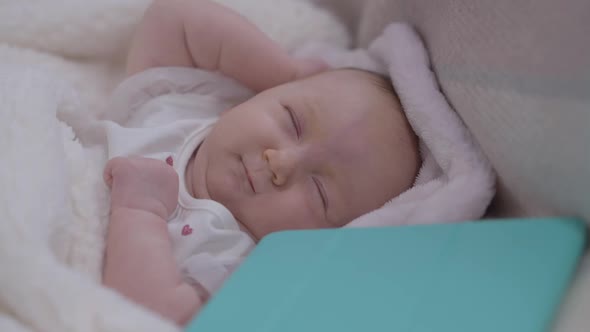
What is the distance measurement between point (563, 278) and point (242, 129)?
525 mm

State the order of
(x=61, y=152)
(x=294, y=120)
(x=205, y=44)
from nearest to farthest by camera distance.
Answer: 1. (x=61, y=152)
2. (x=294, y=120)
3. (x=205, y=44)

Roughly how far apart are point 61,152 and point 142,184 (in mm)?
125

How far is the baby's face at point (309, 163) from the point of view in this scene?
97 cm

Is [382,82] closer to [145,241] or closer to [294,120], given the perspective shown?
[294,120]

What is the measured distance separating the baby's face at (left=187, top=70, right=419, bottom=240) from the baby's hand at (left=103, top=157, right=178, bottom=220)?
3.4 inches

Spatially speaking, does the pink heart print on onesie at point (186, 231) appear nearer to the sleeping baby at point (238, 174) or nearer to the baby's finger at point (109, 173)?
the sleeping baby at point (238, 174)

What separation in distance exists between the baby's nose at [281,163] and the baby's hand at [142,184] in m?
0.15

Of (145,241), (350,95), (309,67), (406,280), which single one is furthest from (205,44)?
(406,280)

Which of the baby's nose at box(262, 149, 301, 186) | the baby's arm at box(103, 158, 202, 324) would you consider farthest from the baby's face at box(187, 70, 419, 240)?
the baby's arm at box(103, 158, 202, 324)

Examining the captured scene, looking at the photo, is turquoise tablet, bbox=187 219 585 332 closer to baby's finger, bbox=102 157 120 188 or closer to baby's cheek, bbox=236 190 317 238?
baby's cheek, bbox=236 190 317 238

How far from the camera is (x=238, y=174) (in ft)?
3.26

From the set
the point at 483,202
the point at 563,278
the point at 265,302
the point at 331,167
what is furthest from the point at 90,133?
the point at 563,278

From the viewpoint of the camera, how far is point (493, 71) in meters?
0.86

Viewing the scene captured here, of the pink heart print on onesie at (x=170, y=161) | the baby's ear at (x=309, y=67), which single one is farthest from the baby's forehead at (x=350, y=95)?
the pink heart print on onesie at (x=170, y=161)
